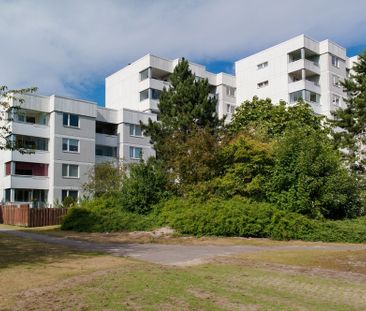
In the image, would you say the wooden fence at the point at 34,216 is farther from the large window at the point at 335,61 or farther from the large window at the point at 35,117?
the large window at the point at 335,61

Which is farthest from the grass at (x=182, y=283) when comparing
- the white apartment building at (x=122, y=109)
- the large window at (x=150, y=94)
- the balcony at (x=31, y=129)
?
the large window at (x=150, y=94)

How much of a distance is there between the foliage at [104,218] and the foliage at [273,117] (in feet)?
43.9

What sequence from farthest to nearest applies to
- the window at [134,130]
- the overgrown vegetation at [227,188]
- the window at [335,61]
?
1. the window at [335,61]
2. the window at [134,130]
3. the overgrown vegetation at [227,188]

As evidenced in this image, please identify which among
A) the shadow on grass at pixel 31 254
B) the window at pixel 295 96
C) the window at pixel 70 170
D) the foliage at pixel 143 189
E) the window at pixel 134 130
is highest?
the window at pixel 295 96

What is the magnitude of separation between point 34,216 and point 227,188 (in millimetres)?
14442

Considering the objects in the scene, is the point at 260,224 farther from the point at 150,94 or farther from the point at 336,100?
the point at 336,100

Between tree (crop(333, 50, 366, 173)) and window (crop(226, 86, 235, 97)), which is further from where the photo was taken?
window (crop(226, 86, 235, 97))

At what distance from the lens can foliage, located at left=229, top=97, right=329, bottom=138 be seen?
126ft

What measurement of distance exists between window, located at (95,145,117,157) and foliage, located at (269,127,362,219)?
3115 cm

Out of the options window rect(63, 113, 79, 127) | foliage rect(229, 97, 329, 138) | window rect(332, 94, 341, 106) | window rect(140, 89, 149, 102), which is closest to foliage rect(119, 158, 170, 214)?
foliage rect(229, 97, 329, 138)

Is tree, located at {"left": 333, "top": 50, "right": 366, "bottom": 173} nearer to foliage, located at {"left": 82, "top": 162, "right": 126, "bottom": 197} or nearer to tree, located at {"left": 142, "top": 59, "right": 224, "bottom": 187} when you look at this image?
tree, located at {"left": 142, "top": 59, "right": 224, "bottom": 187}

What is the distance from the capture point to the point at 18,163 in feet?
157

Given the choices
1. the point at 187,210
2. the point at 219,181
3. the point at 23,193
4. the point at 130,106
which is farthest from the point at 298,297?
the point at 130,106

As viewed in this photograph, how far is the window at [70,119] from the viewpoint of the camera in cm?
5038
